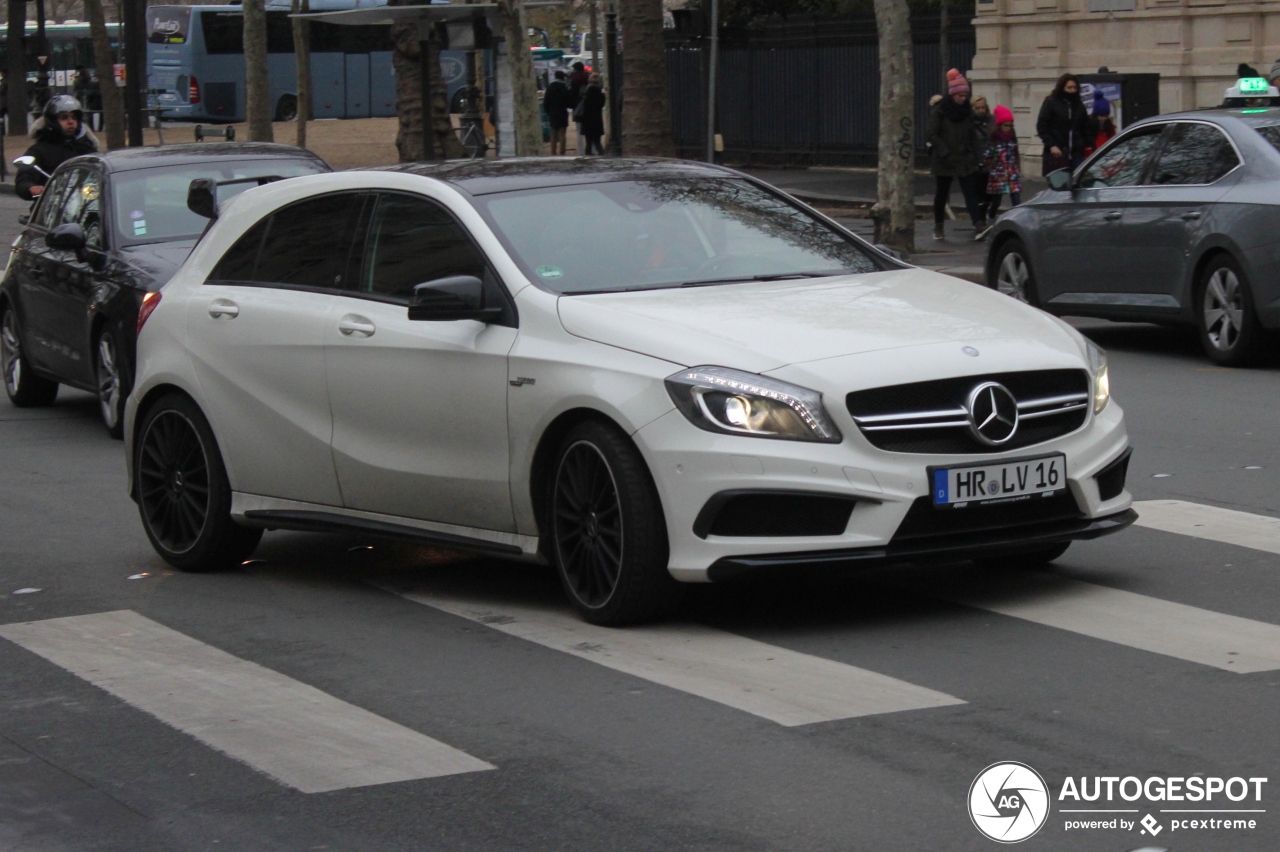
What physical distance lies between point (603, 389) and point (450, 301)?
29.2 inches

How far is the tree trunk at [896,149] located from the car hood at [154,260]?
451 inches

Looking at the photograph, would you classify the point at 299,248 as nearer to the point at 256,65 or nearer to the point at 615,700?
the point at 615,700

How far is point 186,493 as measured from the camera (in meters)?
8.39

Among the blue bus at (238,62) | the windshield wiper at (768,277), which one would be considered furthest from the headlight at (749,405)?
the blue bus at (238,62)

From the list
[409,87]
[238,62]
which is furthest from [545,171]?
[238,62]

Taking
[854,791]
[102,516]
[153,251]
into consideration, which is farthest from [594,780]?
[153,251]

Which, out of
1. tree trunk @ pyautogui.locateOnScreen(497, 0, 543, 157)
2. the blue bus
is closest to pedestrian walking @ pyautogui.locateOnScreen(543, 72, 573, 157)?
tree trunk @ pyautogui.locateOnScreen(497, 0, 543, 157)

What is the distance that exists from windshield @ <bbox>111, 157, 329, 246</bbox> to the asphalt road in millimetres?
4366

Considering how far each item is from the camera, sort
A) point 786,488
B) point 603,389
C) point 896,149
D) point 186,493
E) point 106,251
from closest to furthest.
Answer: point 786,488, point 603,389, point 186,493, point 106,251, point 896,149

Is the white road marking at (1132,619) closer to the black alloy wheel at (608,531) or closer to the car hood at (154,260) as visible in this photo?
the black alloy wheel at (608,531)

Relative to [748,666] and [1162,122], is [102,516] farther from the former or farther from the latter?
[1162,122]

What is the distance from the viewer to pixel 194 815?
4969 millimetres

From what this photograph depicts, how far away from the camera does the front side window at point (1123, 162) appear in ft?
47.2

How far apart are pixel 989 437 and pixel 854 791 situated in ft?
6.23
